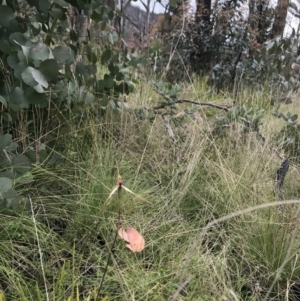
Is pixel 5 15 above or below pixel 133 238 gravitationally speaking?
above

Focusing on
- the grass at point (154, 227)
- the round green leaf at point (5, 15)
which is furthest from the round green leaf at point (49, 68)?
the grass at point (154, 227)

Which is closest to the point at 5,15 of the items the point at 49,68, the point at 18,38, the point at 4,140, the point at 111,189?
the point at 18,38

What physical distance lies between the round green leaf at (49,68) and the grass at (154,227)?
33 cm

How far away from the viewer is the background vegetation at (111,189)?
96cm

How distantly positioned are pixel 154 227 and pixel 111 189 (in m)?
0.18

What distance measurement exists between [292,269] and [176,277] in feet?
1.07

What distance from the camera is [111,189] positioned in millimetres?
1210

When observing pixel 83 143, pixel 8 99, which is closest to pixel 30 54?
pixel 8 99

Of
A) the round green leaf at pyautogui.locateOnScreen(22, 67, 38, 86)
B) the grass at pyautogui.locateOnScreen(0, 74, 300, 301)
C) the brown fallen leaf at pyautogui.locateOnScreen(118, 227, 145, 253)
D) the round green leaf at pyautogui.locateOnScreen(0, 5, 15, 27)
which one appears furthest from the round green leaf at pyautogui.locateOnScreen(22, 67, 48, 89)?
the brown fallen leaf at pyautogui.locateOnScreen(118, 227, 145, 253)

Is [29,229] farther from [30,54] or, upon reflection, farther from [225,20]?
[225,20]

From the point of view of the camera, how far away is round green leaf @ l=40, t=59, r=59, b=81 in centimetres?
97

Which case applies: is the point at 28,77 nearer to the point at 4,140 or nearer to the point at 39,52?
the point at 39,52

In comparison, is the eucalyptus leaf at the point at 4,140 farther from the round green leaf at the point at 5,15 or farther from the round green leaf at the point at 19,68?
the round green leaf at the point at 5,15

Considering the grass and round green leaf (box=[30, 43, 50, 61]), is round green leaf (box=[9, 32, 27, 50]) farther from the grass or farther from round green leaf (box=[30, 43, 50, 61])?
the grass
